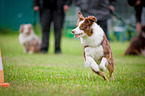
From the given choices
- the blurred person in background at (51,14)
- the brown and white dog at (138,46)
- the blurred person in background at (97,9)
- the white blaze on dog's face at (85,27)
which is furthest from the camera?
the brown and white dog at (138,46)

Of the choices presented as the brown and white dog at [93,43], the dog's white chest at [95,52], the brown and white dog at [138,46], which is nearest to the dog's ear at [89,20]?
the brown and white dog at [93,43]

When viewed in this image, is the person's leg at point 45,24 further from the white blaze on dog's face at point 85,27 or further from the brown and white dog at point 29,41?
the white blaze on dog's face at point 85,27

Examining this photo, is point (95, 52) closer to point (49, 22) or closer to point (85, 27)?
point (85, 27)

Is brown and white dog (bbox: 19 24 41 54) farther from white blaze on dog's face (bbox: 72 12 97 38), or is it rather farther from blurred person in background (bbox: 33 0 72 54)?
white blaze on dog's face (bbox: 72 12 97 38)

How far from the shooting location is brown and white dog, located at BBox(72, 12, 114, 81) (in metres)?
3.14

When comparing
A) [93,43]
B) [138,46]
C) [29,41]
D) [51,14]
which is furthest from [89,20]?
[29,41]

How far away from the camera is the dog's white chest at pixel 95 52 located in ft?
10.5

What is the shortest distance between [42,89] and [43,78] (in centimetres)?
75

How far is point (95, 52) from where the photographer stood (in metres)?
3.21

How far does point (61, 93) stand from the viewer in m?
2.59

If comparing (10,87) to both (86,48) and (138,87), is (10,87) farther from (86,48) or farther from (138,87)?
(138,87)

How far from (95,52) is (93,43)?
0.14m

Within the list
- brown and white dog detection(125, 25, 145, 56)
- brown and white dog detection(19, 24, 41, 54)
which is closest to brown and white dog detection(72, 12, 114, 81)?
brown and white dog detection(125, 25, 145, 56)

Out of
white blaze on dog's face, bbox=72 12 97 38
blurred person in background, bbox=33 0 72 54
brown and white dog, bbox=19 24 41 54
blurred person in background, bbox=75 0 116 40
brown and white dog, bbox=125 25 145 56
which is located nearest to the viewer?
white blaze on dog's face, bbox=72 12 97 38
